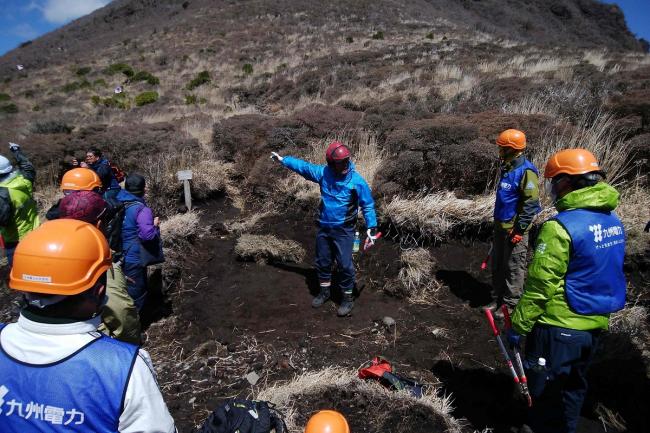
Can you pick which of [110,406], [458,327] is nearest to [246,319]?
[458,327]

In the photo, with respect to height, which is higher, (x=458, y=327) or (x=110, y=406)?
(x=110, y=406)

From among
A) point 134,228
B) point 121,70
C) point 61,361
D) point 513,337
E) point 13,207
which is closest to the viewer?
point 61,361

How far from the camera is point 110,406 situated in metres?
1.27

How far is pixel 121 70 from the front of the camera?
24.4 m

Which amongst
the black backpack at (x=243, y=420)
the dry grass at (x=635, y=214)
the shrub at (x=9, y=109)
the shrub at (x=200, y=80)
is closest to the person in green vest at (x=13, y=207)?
the black backpack at (x=243, y=420)

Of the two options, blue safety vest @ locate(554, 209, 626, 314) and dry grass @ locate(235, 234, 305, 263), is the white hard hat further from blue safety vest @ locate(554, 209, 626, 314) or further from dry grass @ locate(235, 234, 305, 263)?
blue safety vest @ locate(554, 209, 626, 314)

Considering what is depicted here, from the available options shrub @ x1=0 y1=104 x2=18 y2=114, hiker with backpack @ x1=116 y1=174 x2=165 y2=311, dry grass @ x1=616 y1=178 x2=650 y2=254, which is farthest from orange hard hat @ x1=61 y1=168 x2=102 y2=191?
shrub @ x1=0 y1=104 x2=18 y2=114

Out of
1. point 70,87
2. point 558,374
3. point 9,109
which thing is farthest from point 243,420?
point 70,87

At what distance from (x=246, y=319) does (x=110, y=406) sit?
10.4 ft

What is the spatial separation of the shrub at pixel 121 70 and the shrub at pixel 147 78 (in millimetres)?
957

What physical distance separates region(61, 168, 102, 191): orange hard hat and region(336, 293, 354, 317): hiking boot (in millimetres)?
2759

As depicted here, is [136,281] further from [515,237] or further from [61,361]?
[515,237]

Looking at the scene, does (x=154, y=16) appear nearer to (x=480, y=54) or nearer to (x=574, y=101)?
(x=480, y=54)

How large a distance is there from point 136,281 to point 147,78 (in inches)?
880
